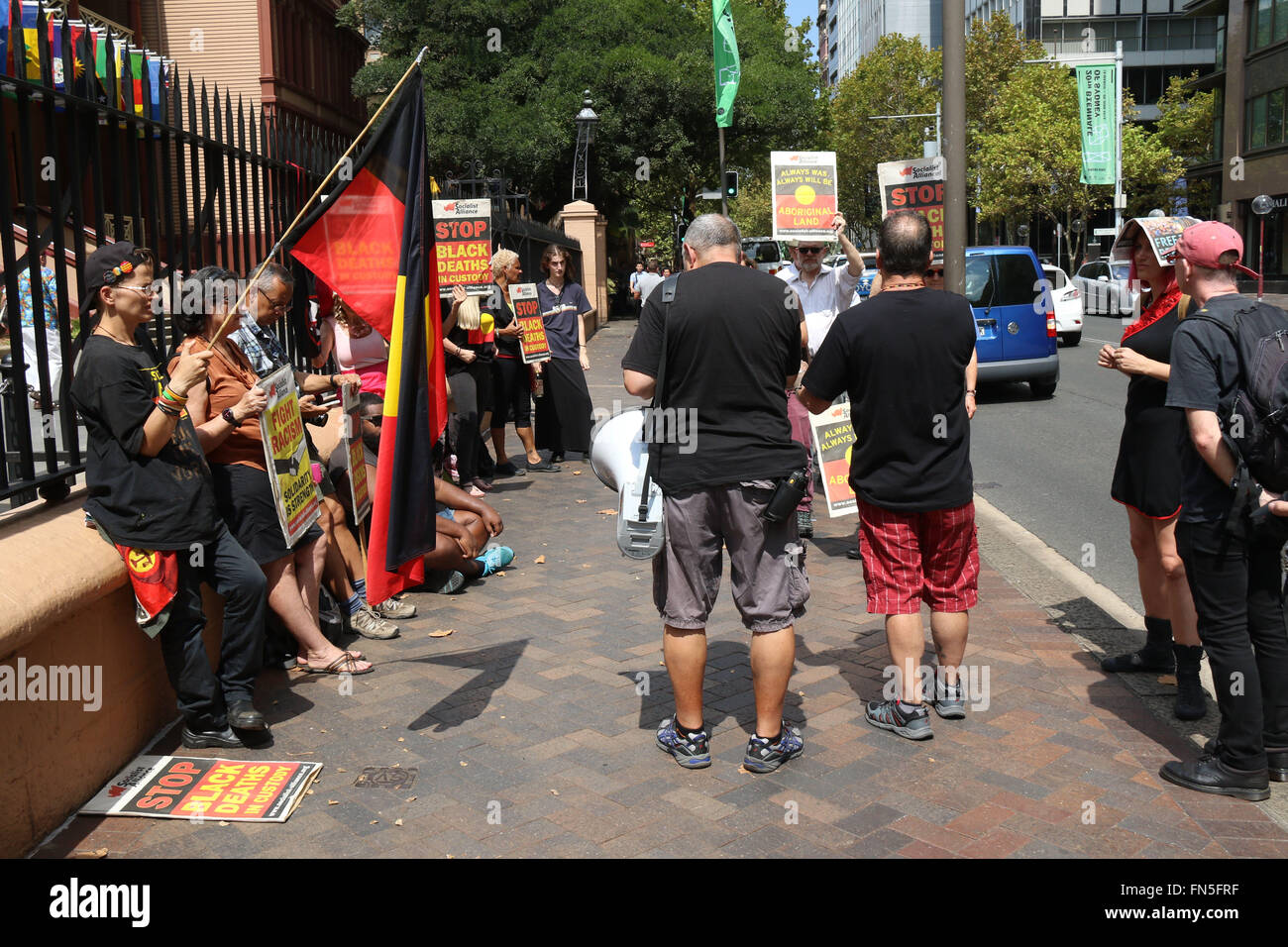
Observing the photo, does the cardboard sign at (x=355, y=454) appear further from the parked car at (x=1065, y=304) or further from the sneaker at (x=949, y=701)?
the parked car at (x=1065, y=304)

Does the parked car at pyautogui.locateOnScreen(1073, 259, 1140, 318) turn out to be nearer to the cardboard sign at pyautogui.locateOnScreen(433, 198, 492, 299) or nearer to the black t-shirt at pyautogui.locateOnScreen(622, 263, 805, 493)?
the cardboard sign at pyautogui.locateOnScreen(433, 198, 492, 299)

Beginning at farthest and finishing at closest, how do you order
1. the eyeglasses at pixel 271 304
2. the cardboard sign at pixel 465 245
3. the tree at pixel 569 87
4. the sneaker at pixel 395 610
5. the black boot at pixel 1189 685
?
1. the tree at pixel 569 87
2. the cardboard sign at pixel 465 245
3. the sneaker at pixel 395 610
4. the eyeglasses at pixel 271 304
5. the black boot at pixel 1189 685

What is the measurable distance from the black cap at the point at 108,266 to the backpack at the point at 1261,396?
150 inches

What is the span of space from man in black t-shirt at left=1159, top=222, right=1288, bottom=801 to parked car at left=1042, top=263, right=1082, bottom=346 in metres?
18.7

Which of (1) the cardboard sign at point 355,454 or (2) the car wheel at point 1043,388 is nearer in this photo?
(1) the cardboard sign at point 355,454

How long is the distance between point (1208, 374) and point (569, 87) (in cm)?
3011

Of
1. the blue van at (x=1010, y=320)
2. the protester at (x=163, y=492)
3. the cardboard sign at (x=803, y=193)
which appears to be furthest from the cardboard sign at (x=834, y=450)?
the blue van at (x=1010, y=320)

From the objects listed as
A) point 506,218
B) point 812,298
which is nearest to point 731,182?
point 506,218

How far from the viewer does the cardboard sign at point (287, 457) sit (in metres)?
4.87

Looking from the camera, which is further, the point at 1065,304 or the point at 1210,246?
the point at 1065,304

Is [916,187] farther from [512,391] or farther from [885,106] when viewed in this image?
[885,106]

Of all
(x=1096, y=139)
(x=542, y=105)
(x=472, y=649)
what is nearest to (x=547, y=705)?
(x=472, y=649)

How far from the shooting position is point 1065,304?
22156mm

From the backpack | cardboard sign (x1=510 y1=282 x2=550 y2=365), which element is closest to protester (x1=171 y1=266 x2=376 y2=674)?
the backpack
